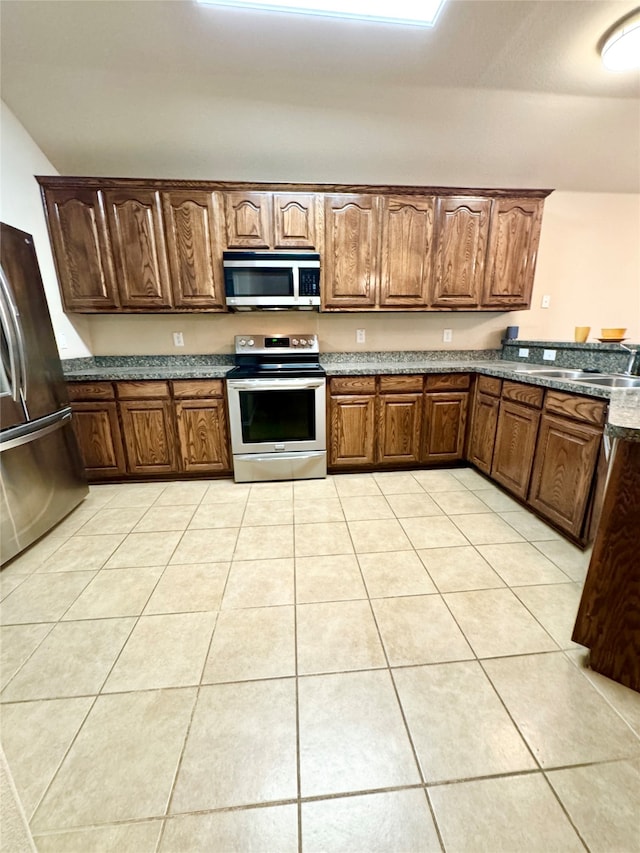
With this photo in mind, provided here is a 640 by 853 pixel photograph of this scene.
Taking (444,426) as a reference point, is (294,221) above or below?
above

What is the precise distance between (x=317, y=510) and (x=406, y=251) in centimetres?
217

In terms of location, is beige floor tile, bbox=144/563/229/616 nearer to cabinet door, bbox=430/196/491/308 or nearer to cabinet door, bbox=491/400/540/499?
cabinet door, bbox=491/400/540/499

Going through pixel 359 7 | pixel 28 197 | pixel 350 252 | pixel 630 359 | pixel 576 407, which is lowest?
pixel 576 407

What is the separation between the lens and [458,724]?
112cm

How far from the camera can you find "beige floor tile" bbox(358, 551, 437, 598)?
1687 millimetres

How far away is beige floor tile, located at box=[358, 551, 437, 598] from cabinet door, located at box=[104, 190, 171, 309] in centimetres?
247

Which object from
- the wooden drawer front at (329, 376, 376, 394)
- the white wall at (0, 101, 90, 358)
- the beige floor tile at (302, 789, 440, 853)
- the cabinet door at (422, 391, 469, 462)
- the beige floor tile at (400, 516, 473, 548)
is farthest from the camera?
the cabinet door at (422, 391, 469, 462)

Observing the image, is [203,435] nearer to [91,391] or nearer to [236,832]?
[91,391]

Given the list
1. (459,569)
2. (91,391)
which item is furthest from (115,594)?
(459,569)

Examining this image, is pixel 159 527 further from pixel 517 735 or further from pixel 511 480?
pixel 511 480

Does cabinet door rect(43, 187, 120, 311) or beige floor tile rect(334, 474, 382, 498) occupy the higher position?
cabinet door rect(43, 187, 120, 311)

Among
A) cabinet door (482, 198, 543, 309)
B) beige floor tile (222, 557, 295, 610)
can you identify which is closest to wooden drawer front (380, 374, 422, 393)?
cabinet door (482, 198, 543, 309)

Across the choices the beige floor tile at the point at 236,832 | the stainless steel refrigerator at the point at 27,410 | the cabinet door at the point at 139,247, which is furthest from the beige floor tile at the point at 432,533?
the cabinet door at the point at 139,247

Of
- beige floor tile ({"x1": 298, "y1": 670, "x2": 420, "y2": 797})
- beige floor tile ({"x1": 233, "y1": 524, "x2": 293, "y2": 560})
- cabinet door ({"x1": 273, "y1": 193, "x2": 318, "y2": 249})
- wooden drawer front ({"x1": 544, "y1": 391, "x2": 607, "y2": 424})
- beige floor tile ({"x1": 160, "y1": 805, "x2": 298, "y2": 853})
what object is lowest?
beige floor tile ({"x1": 160, "y1": 805, "x2": 298, "y2": 853})
